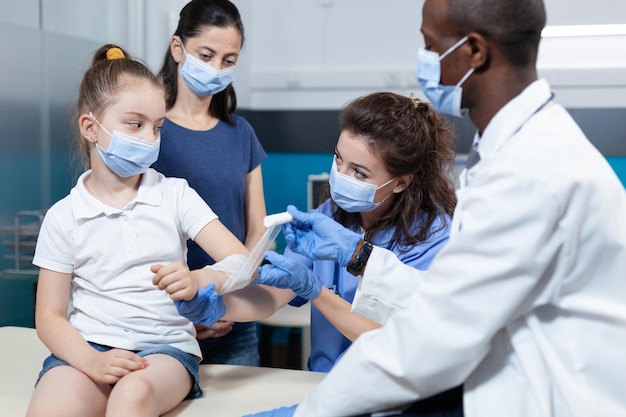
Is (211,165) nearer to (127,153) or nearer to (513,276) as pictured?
(127,153)

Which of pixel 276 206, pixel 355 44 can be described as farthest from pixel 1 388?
pixel 355 44

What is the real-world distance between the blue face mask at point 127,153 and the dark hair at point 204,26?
55 centimetres

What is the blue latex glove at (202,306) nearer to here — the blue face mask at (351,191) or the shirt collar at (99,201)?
the shirt collar at (99,201)

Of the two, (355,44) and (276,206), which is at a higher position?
(355,44)

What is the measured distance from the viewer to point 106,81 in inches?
63.6

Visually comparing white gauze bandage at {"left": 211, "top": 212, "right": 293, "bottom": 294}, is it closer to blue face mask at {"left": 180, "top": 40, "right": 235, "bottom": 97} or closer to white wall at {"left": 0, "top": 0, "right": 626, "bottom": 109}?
blue face mask at {"left": 180, "top": 40, "right": 235, "bottom": 97}

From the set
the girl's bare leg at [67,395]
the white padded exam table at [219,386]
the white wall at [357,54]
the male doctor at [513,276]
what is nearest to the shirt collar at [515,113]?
the male doctor at [513,276]

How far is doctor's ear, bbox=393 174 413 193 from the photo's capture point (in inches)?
69.9

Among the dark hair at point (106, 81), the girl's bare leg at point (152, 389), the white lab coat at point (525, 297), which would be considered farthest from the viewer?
the dark hair at point (106, 81)

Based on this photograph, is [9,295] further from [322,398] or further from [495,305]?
[495,305]

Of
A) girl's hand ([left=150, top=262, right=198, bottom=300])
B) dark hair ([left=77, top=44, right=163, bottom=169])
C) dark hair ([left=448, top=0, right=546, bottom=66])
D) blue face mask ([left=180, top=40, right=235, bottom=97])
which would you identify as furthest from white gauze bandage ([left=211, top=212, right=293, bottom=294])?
blue face mask ([left=180, top=40, right=235, bottom=97])

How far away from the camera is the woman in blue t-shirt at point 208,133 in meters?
2.02

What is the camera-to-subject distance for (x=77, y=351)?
146 centimetres

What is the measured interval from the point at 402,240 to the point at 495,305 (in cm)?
67
